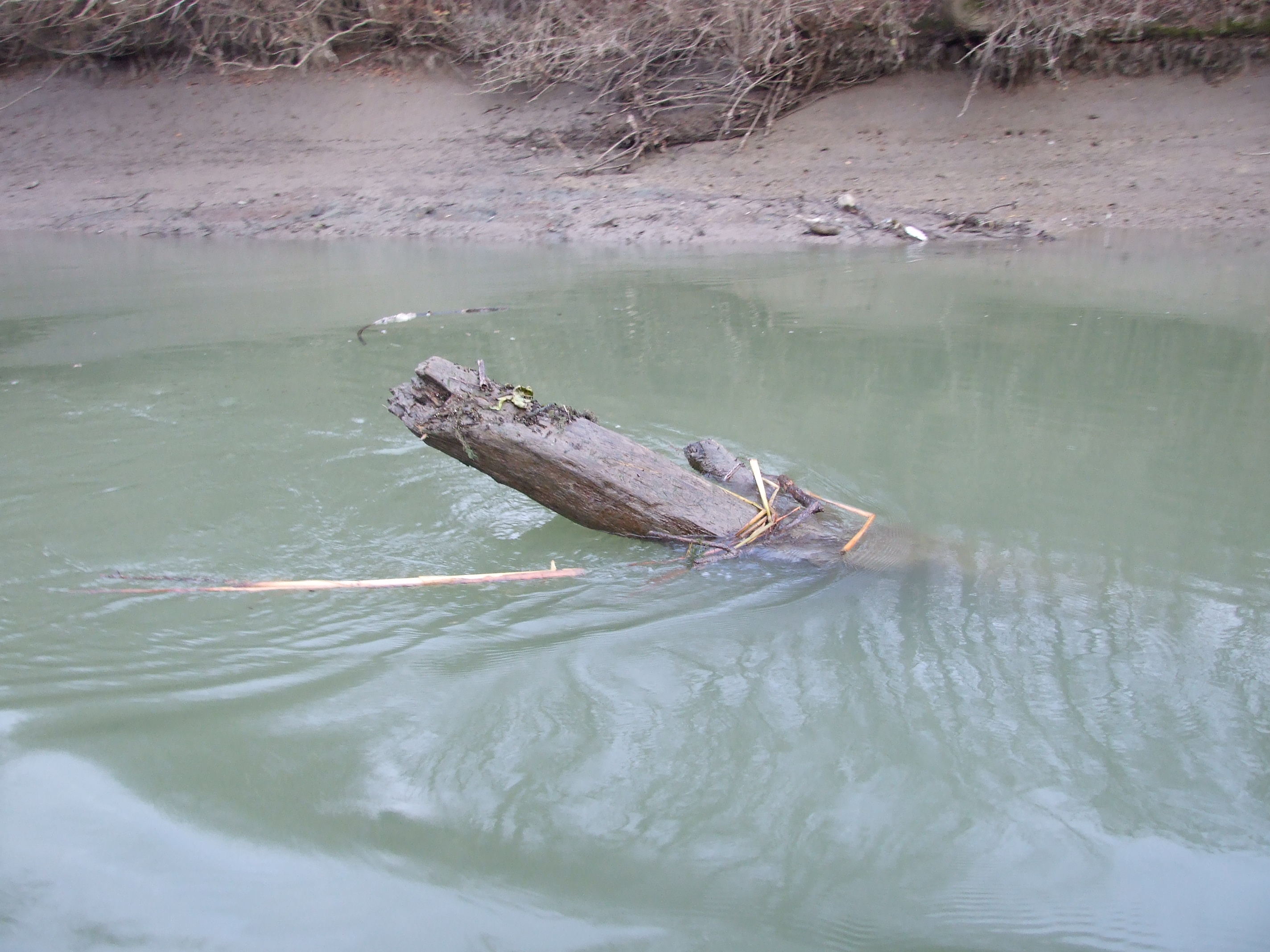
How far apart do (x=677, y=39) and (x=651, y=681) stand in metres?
13.2

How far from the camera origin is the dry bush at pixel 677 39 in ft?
40.1

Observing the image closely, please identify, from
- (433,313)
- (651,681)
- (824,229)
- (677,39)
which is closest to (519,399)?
(651,681)

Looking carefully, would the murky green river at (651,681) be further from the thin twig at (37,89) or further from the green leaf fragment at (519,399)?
the thin twig at (37,89)

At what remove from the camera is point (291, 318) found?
286 inches

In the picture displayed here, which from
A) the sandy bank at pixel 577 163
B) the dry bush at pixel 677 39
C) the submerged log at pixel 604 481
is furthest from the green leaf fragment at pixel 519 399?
the dry bush at pixel 677 39

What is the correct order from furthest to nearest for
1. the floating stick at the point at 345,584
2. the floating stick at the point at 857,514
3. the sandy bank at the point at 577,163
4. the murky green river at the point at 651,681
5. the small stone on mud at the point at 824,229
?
the sandy bank at the point at 577,163, the small stone on mud at the point at 824,229, the floating stick at the point at 857,514, the floating stick at the point at 345,584, the murky green river at the point at 651,681

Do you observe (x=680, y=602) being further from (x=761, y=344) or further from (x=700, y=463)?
(x=761, y=344)

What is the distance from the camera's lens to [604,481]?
11.1 feet

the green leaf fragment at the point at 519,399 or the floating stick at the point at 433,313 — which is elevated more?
the green leaf fragment at the point at 519,399

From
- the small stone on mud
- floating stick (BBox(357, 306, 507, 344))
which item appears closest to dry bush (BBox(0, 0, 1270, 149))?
the small stone on mud

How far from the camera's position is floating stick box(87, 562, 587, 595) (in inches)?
126

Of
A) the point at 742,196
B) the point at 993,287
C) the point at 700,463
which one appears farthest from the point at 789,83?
the point at 700,463

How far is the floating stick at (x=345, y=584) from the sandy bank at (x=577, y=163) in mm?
8061

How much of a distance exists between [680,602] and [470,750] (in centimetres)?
95
